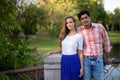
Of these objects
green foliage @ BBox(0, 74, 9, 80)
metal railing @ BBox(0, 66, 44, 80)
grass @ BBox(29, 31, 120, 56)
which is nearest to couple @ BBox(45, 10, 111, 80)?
metal railing @ BBox(0, 66, 44, 80)

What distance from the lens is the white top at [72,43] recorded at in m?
5.31

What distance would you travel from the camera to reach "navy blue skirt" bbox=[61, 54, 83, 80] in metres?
5.34

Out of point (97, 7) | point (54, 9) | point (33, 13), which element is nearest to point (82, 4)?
point (97, 7)

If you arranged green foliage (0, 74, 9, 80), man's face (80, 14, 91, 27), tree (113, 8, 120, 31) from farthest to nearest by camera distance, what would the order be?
1. tree (113, 8, 120, 31)
2. green foliage (0, 74, 9, 80)
3. man's face (80, 14, 91, 27)

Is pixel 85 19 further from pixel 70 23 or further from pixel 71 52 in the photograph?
pixel 71 52

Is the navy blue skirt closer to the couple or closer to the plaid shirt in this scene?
the couple

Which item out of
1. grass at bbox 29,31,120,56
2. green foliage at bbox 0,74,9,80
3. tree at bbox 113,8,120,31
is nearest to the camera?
green foliage at bbox 0,74,9,80

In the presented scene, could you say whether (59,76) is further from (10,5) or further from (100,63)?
(10,5)

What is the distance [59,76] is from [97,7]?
60.0 metres

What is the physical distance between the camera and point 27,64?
7.45 meters

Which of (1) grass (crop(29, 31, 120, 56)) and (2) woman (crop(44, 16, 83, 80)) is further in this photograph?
(1) grass (crop(29, 31, 120, 56))

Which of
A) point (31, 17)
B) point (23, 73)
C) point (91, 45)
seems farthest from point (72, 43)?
point (31, 17)

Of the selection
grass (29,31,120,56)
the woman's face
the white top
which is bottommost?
grass (29,31,120,56)

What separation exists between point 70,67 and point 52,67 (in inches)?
19.2
